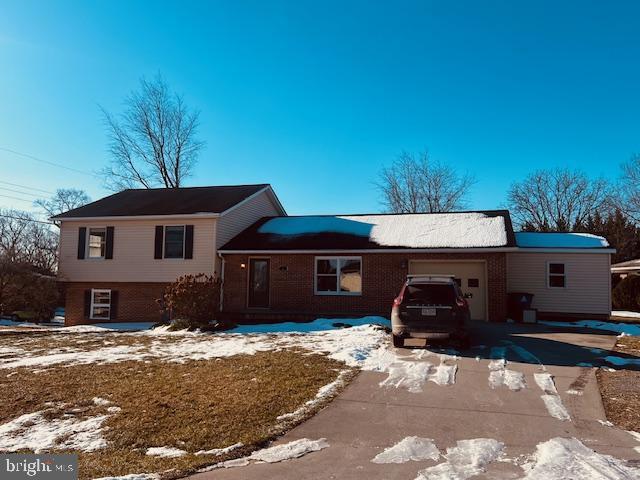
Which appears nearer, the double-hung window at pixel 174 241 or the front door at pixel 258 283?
the front door at pixel 258 283

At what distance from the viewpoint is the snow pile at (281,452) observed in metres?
4.55

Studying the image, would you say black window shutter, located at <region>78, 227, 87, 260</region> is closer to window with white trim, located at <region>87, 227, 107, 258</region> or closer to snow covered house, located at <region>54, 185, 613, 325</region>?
snow covered house, located at <region>54, 185, 613, 325</region>

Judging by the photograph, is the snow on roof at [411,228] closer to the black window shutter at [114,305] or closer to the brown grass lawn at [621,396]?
the black window shutter at [114,305]

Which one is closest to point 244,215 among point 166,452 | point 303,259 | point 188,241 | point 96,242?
point 188,241

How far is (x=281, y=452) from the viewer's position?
15.7 ft

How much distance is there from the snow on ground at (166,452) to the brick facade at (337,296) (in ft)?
40.3

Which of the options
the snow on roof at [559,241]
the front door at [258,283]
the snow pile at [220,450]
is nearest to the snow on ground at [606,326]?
the snow on roof at [559,241]

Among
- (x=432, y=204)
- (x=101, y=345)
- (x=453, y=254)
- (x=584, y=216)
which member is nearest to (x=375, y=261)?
(x=453, y=254)

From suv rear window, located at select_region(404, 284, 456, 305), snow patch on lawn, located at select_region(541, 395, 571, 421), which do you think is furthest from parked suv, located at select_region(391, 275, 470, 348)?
snow patch on lawn, located at select_region(541, 395, 571, 421)

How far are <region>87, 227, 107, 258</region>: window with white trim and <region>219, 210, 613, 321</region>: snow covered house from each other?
5.90 metres

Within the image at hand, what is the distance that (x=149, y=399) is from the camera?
679 centimetres

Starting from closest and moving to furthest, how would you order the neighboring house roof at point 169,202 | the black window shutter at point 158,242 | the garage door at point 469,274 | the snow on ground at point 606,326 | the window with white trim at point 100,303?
the snow on ground at point 606,326, the garage door at point 469,274, the black window shutter at point 158,242, the neighboring house roof at point 169,202, the window with white trim at point 100,303

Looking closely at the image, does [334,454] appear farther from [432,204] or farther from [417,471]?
[432,204]

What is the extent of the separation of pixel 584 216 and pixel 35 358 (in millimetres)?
40500
